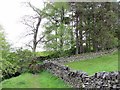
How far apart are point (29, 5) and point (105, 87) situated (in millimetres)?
36518

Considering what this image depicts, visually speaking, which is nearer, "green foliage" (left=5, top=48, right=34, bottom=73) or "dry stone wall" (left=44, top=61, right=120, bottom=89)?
"dry stone wall" (left=44, top=61, right=120, bottom=89)

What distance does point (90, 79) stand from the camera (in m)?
17.8

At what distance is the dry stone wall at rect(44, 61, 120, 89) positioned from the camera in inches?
587

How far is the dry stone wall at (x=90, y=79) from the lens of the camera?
14.9 meters

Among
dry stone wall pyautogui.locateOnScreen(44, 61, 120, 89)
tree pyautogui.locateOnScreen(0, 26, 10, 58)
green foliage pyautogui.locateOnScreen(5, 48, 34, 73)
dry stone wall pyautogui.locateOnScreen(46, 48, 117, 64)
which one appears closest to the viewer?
dry stone wall pyautogui.locateOnScreen(44, 61, 120, 89)

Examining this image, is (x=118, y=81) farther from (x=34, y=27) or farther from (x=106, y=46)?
(x=34, y=27)

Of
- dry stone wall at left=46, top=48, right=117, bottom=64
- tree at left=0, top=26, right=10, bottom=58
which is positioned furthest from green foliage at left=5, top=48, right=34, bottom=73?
tree at left=0, top=26, right=10, bottom=58

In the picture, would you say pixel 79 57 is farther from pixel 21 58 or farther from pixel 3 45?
pixel 3 45

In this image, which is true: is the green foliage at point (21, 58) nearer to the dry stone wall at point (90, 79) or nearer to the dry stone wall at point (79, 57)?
the dry stone wall at point (79, 57)

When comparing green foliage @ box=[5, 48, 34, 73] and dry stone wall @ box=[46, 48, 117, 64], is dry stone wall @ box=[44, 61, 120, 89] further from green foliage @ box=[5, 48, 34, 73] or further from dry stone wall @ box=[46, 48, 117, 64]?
green foliage @ box=[5, 48, 34, 73]

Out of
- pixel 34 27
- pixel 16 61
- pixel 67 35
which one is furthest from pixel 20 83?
pixel 34 27

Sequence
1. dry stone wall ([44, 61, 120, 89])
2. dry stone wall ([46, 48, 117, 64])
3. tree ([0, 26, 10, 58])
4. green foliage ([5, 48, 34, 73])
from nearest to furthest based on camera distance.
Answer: dry stone wall ([44, 61, 120, 89])
tree ([0, 26, 10, 58])
green foliage ([5, 48, 34, 73])
dry stone wall ([46, 48, 117, 64])

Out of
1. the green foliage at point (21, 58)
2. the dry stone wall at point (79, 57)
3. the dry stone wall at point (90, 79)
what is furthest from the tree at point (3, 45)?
the dry stone wall at point (79, 57)

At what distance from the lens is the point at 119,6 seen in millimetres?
49469
